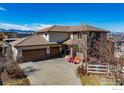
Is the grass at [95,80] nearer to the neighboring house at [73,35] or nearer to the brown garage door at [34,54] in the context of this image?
the neighboring house at [73,35]

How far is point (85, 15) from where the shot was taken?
7992 millimetres

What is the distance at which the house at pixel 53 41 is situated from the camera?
11.7 meters

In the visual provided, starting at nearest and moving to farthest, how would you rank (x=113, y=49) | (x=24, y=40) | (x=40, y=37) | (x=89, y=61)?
(x=113, y=49)
(x=89, y=61)
(x=24, y=40)
(x=40, y=37)

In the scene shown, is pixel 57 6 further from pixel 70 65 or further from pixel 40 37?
pixel 40 37

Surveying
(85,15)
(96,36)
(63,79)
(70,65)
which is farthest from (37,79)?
(96,36)

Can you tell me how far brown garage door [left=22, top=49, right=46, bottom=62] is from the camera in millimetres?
11570

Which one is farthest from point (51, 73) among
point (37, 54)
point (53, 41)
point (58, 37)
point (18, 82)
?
point (58, 37)

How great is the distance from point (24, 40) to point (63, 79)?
5.12m

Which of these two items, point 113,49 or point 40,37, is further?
point 40,37

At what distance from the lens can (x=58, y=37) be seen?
1384 cm

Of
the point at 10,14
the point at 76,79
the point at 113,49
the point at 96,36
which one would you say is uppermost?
the point at 10,14

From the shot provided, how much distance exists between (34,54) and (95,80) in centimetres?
528

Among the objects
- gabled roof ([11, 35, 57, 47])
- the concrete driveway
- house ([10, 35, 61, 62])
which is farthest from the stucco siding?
the concrete driveway

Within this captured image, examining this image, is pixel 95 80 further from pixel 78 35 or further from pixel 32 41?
pixel 32 41
